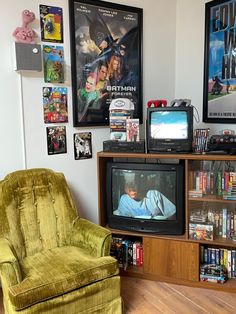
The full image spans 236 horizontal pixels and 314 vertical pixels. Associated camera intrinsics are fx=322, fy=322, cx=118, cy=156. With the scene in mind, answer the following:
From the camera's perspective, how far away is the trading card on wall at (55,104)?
2541 millimetres

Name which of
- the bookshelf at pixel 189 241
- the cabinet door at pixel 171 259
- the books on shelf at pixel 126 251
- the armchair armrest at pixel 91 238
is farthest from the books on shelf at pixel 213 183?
the armchair armrest at pixel 91 238

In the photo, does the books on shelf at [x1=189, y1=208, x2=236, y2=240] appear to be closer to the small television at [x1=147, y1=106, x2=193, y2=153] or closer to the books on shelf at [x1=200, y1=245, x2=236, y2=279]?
the books on shelf at [x1=200, y1=245, x2=236, y2=279]

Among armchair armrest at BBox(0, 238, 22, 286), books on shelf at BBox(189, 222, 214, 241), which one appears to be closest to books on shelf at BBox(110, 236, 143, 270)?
books on shelf at BBox(189, 222, 214, 241)

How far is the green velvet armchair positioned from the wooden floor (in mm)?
306

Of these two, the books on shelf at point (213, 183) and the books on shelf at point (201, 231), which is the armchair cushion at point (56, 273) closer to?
the books on shelf at point (201, 231)

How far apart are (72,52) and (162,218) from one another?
1.52 metres

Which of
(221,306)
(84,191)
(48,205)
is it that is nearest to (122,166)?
(84,191)

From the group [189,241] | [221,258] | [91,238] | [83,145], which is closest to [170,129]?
[83,145]

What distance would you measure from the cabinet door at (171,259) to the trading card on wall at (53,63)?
1.48 metres

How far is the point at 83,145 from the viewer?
2.78m

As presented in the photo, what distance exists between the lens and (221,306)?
2.29 metres

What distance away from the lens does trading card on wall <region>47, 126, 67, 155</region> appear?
2.60m

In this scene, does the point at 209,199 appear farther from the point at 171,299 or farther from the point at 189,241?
the point at 171,299

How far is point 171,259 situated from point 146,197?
1.75ft
